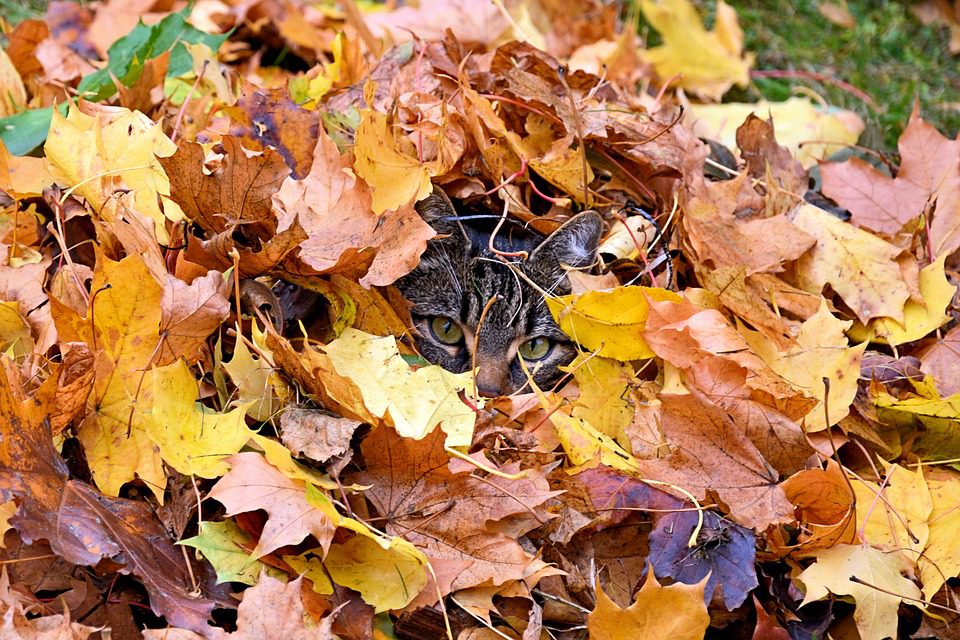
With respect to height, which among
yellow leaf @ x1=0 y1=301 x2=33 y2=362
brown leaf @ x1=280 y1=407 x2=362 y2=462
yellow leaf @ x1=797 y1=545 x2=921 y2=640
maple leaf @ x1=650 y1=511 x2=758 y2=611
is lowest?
yellow leaf @ x1=797 y1=545 x2=921 y2=640

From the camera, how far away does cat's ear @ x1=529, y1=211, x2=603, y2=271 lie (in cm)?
220

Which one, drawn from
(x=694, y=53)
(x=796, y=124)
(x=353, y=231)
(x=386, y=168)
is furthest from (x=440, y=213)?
(x=694, y=53)

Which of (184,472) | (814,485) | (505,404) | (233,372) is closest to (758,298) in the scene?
(814,485)

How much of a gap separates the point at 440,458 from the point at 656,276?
0.83m

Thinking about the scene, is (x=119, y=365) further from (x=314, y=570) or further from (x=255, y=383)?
(x=314, y=570)

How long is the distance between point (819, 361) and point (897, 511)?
34 cm

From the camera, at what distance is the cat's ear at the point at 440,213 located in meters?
2.16

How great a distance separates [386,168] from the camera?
2043mm

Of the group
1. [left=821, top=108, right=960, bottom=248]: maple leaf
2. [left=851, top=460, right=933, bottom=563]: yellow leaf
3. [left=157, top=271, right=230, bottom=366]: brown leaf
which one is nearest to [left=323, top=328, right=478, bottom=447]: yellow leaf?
[left=157, top=271, right=230, bottom=366]: brown leaf

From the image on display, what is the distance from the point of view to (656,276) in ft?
7.24

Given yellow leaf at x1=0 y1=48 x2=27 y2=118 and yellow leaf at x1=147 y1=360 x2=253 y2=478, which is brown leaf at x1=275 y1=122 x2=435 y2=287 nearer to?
yellow leaf at x1=147 y1=360 x2=253 y2=478

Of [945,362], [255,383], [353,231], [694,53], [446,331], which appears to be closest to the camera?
[255,383]

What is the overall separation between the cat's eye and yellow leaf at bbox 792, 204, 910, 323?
2.94 feet

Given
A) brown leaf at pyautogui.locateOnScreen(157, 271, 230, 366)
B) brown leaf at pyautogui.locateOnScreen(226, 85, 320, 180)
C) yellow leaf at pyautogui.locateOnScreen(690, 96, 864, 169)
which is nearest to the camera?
brown leaf at pyautogui.locateOnScreen(157, 271, 230, 366)
